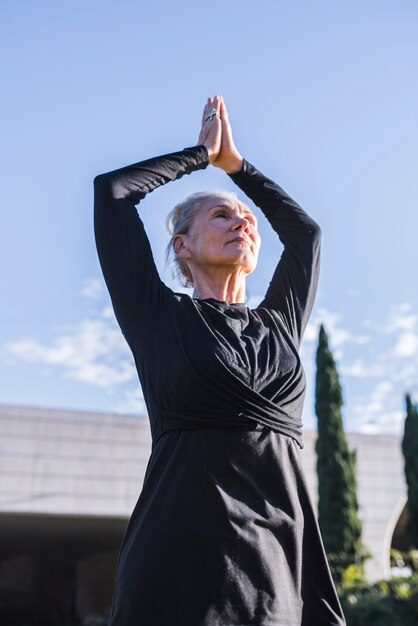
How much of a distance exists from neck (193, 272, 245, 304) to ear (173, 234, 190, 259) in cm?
8

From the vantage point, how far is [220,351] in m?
1.54

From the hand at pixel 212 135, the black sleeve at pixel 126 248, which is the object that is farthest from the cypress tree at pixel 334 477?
the black sleeve at pixel 126 248

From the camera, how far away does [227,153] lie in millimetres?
2023

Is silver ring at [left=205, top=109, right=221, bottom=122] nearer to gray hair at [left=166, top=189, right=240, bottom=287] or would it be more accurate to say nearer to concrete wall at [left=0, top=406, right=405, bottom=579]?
gray hair at [left=166, top=189, right=240, bottom=287]

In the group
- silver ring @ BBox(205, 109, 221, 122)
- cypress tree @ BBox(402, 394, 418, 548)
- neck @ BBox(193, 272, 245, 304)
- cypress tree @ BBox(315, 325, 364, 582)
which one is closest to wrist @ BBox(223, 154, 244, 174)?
silver ring @ BBox(205, 109, 221, 122)

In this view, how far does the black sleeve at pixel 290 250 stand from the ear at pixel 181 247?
260 mm

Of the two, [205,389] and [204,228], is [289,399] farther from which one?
[204,228]

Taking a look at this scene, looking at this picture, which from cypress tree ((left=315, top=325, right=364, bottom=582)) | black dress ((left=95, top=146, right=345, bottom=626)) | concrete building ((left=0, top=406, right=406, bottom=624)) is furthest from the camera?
concrete building ((left=0, top=406, right=406, bottom=624))

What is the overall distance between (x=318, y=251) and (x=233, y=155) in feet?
1.25

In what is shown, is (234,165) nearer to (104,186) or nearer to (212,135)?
(212,135)

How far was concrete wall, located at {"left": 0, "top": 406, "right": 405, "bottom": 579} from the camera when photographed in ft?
50.3

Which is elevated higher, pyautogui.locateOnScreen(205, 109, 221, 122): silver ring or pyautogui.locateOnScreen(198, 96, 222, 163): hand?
pyautogui.locateOnScreen(205, 109, 221, 122): silver ring

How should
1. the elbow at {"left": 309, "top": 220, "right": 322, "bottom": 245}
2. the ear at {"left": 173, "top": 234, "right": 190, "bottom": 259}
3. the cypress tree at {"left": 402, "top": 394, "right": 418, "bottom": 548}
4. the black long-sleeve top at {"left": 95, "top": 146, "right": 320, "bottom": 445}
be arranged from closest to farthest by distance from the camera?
1. the black long-sleeve top at {"left": 95, "top": 146, "right": 320, "bottom": 445}
2. the ear at {"left": 173, "top": 234, "right": 190, "bottom": 259}
3. the elbow at {"left": 309, "top": 220, "right": 322, "bottom": 245}
4. the cypress tree at {"left": 402, "top": 394, "right": 418, "bottom": 548}

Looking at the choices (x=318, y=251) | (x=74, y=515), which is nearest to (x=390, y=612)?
(x=318, y=251)
